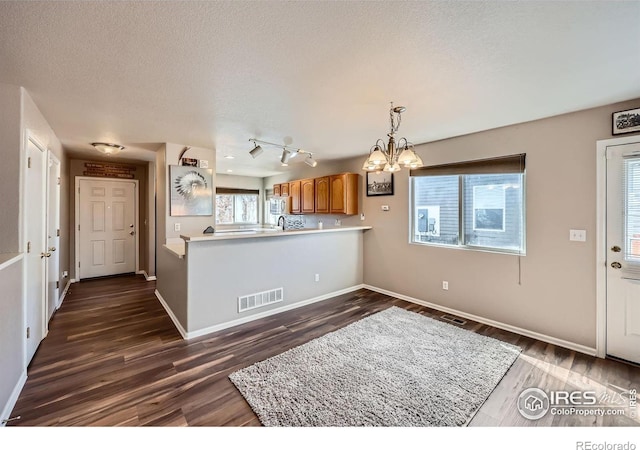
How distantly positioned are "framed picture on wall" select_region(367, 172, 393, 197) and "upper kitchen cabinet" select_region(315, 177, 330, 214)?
88 centimetres

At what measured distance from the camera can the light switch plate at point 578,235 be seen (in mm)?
2748

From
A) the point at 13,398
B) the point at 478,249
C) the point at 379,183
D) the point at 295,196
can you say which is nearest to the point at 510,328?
the point at 478,249

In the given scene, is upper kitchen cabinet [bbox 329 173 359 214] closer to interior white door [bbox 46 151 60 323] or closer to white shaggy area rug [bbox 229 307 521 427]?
white shaggy area rug [bbox 229 307 521 427]

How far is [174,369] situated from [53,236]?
8.97 ft

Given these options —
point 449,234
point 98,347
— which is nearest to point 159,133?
point 98,347

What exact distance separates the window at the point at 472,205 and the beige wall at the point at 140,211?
206 inches

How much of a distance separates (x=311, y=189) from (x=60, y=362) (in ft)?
14.4

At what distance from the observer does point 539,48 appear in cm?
170

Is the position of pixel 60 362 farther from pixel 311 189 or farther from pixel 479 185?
pixel 479 185

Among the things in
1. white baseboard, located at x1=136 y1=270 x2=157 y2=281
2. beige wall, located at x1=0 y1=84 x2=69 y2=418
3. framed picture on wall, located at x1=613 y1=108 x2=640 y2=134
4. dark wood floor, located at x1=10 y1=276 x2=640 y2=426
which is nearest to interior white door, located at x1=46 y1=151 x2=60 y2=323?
dark wood floor, located at x1=10 y1=276 x2=640 y2=426

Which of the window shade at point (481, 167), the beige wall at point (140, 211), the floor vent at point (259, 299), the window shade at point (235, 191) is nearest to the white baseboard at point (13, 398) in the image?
the floor vent at point (259, 299)

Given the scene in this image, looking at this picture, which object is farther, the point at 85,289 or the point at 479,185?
the point at 85,289

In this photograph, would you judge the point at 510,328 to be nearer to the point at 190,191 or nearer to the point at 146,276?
the point at 190,191

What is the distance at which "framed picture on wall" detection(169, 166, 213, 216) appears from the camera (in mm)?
4227
